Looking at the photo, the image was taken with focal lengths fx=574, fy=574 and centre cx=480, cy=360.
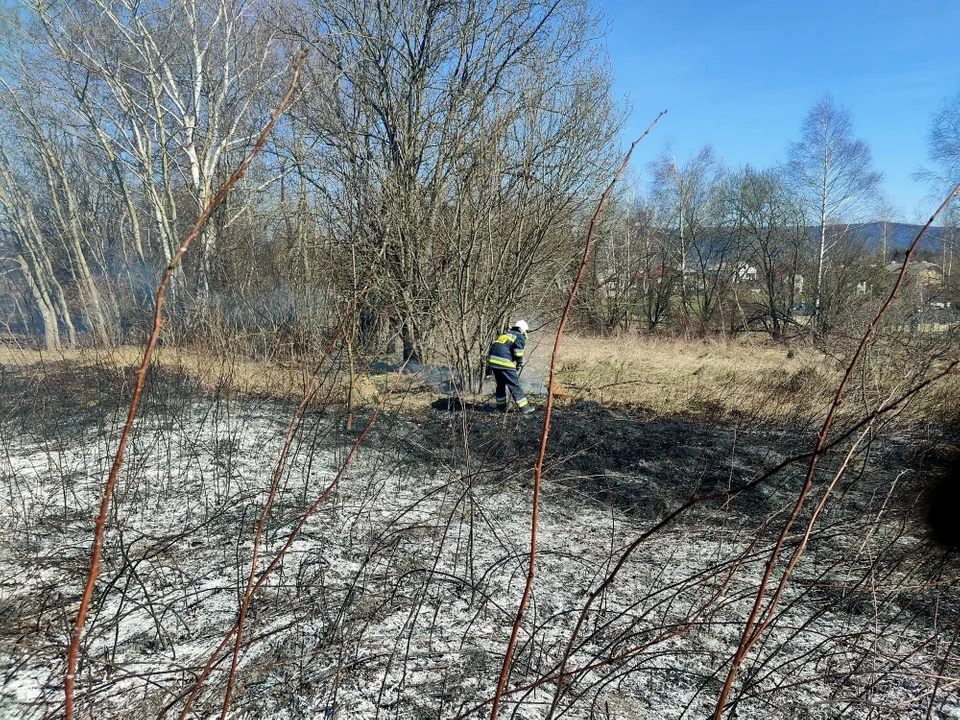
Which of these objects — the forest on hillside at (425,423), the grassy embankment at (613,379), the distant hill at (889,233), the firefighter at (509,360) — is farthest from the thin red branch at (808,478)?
the distant hill at (889,233)

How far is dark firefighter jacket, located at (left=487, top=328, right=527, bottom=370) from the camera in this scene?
7.80m

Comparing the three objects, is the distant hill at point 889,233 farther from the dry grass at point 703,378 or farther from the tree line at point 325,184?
the dry grass at point 703,378

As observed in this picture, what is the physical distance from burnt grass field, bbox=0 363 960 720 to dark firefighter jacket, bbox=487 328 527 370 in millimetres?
2257

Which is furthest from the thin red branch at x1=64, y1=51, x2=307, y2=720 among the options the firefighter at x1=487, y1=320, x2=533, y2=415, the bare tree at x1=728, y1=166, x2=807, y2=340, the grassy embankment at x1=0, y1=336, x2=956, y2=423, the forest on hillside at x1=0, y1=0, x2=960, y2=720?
the bare tree at x1=728, y1=166, x2=807, y2=340

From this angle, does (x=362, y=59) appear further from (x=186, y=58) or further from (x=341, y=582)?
(x=341, y=582)

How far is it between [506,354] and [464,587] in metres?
5.12

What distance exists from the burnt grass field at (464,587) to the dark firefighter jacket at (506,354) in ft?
7.40

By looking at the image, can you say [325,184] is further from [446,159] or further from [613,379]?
[613,379]

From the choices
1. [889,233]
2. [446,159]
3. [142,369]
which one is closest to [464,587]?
[142,369]

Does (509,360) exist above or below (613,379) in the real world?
above

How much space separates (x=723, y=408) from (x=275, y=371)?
259 inches

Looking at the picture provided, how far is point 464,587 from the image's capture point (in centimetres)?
291

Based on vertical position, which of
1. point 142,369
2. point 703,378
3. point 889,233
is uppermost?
point 889,233

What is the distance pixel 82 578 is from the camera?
2826 millimetres
